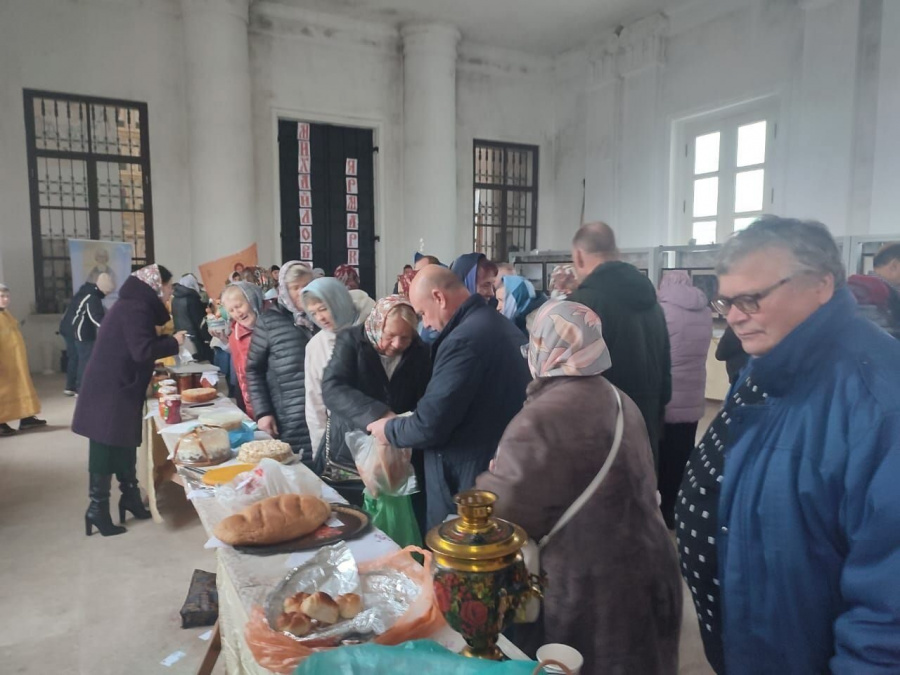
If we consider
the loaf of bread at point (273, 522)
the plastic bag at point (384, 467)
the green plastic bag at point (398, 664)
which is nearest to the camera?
the green plastic bag at point (398, 664)

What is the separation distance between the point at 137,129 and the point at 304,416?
771 centimetres

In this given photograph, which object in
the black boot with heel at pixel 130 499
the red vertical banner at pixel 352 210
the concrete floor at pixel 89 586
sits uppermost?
the red vertical banner at pixel 352 210

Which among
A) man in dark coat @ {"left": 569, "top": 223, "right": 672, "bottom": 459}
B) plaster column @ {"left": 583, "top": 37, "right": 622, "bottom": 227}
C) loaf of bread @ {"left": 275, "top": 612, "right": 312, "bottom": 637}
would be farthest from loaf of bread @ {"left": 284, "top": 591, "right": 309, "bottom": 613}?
plaster column @ {"left": 583, "top": 37, "right": 622, "bottom": 227}

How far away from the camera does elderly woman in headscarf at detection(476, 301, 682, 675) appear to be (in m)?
1.38

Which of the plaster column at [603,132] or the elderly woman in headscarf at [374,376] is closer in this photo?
the elderly woman in headscarf at [374,376]

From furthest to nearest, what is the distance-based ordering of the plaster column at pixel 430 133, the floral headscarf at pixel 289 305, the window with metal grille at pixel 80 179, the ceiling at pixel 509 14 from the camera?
1. the plaster column at pixel 430 133
2. the ceiling at pixel 509 14
3. the window with metal grille at pixel 80 179
4. the floral headscarf at pixel 289 305

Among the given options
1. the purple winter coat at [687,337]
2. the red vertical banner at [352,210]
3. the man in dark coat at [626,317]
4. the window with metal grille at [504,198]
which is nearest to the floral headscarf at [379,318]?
the man in dark coat at [626,317]

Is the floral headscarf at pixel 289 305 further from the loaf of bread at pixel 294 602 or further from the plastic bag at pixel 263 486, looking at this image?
the loaf of bread at pixel 294 602

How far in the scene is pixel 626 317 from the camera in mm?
2609

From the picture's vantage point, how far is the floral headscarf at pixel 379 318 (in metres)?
2.27

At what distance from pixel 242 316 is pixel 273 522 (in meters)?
2.02

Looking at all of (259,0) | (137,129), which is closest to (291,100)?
(259,0)

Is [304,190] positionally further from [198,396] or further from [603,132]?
[198,396]

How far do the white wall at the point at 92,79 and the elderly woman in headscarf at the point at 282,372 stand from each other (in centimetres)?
675
